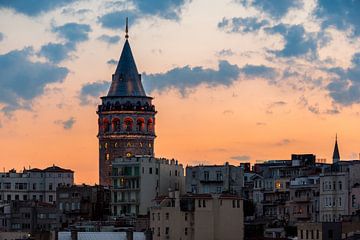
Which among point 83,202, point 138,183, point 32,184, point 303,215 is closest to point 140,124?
point 32,184

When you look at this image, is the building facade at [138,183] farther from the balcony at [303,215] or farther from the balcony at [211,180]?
the balcony at [303,215]

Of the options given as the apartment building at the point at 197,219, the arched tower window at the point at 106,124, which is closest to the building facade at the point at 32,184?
the arched tower window at the point at 106,124

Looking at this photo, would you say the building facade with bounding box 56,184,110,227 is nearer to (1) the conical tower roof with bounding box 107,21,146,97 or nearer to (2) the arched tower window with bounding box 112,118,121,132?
(2) the arched tower window with bounding box 112,118,121,132

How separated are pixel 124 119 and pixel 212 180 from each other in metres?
35.3

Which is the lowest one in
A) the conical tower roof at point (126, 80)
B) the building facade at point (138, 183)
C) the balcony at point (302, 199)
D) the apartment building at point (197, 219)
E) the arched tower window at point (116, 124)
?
the apartment building at point (197, 219)

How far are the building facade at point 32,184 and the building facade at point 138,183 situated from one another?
2232cm

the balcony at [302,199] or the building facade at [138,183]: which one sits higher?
the building facade at [138,183]

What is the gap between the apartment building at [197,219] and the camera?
131 metres

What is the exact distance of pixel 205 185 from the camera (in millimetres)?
156875

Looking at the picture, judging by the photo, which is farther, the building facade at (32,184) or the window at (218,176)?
the building facade at (32,184)

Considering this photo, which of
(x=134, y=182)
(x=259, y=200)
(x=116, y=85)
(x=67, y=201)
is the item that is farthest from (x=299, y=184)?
(x=116, y=85)

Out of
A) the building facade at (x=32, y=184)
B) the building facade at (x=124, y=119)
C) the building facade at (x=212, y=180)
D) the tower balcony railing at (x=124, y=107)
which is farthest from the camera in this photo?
the tower balcony railing at (x=124, y=107)

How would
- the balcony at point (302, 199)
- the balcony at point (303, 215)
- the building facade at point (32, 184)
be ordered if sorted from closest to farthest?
the balcony at point (303, 215) → the balcony at point (302, 199) → the building facade at point (32, 184)

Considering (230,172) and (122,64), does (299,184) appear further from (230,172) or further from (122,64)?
(122,64)
